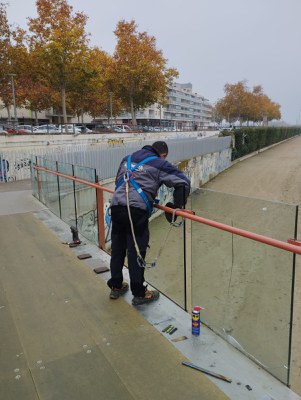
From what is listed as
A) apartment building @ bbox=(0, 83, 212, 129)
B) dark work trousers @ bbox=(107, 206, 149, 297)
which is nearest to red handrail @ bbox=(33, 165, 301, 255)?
dark work trousers @ bbox=(107, 206, 149, 297)

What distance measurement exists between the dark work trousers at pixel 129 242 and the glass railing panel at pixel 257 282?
687 mm

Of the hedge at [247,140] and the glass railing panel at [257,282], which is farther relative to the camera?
the hedge at [247,140]

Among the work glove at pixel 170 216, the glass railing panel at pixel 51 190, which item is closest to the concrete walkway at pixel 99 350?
the work glove at pixel 170 216

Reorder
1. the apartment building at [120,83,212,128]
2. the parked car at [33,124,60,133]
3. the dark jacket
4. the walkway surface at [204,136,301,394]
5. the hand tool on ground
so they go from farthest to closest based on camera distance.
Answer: the apartment building at [120,83,212,128] < the parked car at [33,124,60,133] < the walkway surface at [204,136,301,394] < the dark jacket < the hand tool on ground

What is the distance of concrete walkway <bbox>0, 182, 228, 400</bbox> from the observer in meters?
2.58

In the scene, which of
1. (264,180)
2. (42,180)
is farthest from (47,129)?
(264,180)

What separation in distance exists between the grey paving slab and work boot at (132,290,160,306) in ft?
0.30

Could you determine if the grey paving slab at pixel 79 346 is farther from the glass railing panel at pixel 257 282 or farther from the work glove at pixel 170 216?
the work glove at pixel 170 216

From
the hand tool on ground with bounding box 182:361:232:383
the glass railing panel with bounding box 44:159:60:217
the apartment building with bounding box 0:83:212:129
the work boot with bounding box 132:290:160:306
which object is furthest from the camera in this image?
the apartment building with bounding box 0:83:212:129

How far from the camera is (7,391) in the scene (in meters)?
2.58

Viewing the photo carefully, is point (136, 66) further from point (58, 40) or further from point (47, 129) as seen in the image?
point (47, 129)

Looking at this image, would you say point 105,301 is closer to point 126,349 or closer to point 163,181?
point 126,349

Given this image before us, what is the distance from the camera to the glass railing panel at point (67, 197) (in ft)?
22.6

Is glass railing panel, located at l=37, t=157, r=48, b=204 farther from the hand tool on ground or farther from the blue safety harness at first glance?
the hand tool on ground
